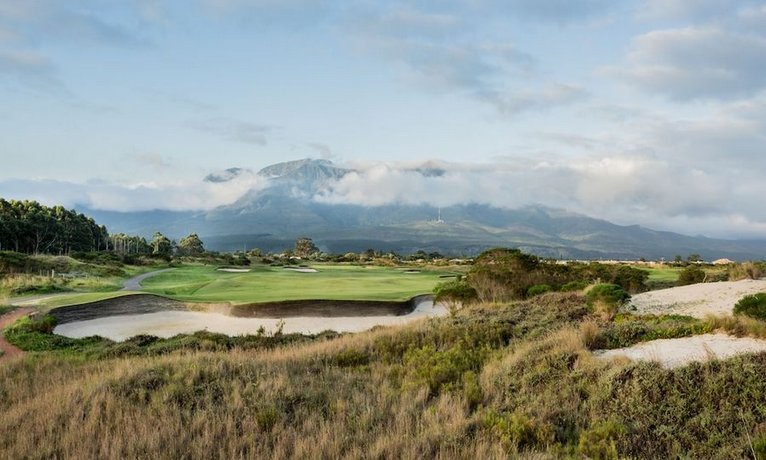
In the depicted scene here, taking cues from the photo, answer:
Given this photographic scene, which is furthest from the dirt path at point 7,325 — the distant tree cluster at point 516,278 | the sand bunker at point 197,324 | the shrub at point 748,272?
the shrub at point 748,272

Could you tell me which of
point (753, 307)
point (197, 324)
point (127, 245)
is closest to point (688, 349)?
point (753, 307)

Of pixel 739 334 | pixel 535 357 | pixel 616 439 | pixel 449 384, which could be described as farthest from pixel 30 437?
pixel 739 334

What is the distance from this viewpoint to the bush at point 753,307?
43.7ft

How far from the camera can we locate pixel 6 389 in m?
9.03

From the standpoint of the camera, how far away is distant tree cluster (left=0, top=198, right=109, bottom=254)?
71062mm

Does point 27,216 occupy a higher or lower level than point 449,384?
higher

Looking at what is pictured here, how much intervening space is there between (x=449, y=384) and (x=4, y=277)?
3962cm

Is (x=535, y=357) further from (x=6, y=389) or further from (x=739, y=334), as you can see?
(x=6, y=389)

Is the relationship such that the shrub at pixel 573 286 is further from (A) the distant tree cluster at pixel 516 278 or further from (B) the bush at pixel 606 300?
(B) the bush at pixel 606 300

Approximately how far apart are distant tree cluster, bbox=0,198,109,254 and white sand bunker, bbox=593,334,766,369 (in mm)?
79286

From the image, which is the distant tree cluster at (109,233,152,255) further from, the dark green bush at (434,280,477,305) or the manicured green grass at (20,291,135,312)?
the dark green bush at (434,280,477,305)

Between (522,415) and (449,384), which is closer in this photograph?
(522,415)

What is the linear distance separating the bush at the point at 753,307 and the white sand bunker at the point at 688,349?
10.7ft

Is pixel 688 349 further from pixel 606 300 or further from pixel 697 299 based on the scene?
pixel 697 299
